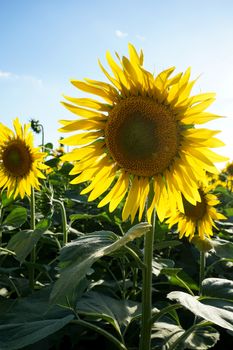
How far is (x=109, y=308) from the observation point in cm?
195

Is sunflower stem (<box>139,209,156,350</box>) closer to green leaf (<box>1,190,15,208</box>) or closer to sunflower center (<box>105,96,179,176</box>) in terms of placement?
sunflower center (<box>105,96,179,176</box>)

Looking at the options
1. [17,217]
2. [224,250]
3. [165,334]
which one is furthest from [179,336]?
[17,217]

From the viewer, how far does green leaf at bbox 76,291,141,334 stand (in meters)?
1.85

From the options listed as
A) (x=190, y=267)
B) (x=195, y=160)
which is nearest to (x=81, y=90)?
(x=195, y=160)

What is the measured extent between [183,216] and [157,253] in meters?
0.78

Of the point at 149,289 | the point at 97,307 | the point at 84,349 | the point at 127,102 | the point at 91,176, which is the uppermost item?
the point at 127,102

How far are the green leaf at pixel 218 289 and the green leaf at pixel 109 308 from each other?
37 centimetres

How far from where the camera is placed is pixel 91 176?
216 cm

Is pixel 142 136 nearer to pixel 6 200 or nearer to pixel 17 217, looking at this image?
pixel 17 217

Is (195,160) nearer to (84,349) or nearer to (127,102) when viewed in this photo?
(127,102)

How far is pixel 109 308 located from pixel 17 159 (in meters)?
2.04

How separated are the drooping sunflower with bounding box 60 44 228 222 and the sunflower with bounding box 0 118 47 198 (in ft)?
4.84

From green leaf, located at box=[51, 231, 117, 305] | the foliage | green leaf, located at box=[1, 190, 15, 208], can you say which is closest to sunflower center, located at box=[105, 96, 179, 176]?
the foliage

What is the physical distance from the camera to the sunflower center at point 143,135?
6.51 ft
